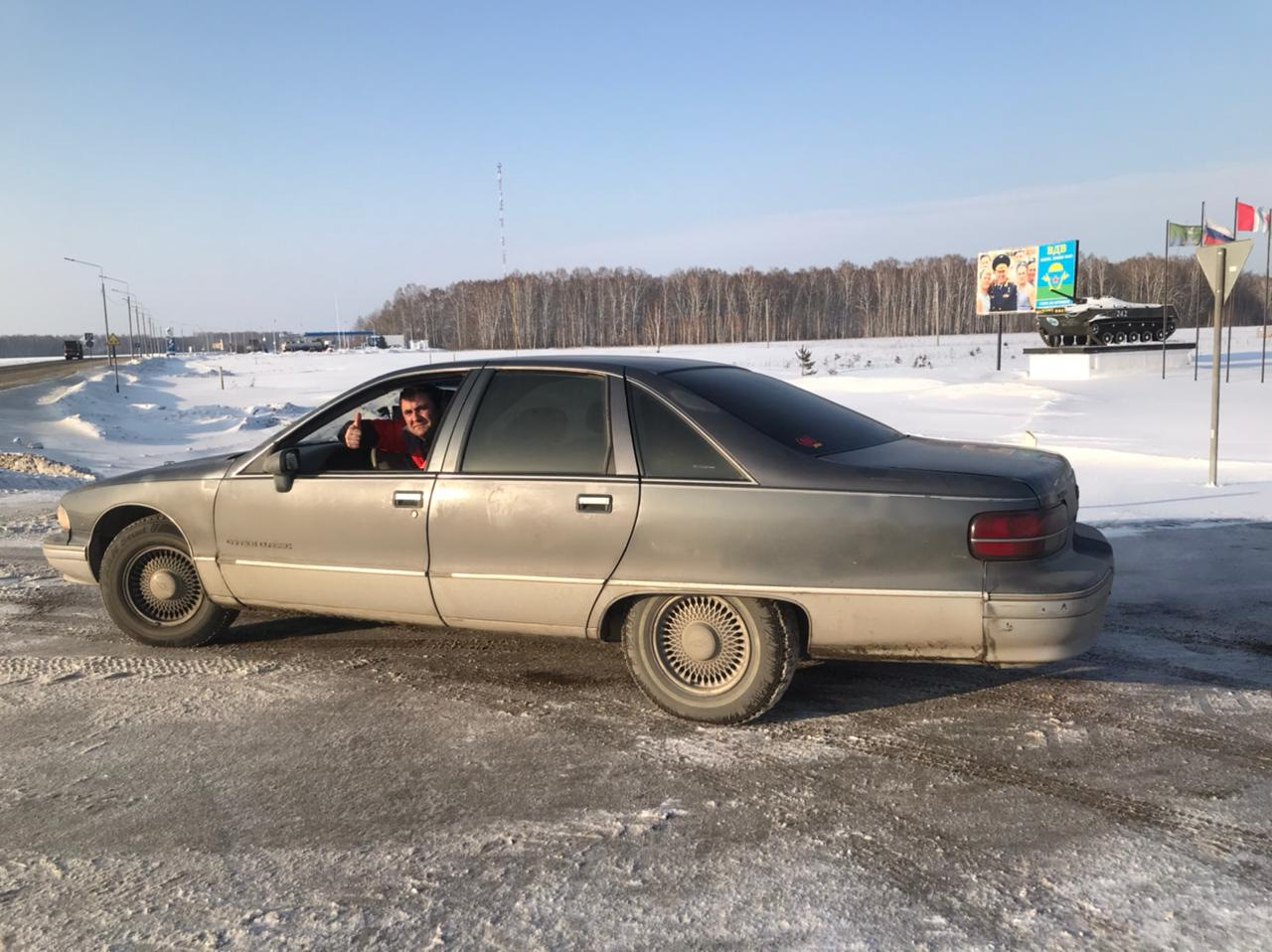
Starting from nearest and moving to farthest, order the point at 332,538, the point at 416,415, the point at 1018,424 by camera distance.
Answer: the point at 332,538
the point at 416,415
the point at 1018,424

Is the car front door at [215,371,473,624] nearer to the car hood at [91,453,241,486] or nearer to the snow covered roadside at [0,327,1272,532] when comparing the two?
the car hood at [91,453,241,486]

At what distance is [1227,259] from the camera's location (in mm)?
9625

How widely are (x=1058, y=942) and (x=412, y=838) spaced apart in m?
2.04

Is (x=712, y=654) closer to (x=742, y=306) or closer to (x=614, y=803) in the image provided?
(x=614, y=803)

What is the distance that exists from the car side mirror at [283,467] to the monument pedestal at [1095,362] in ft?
99.4

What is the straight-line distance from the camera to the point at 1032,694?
4477 mm

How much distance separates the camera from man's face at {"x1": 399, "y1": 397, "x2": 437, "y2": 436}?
505 cm

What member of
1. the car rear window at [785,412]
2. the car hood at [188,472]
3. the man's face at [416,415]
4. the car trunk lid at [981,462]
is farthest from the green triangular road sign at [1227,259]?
the car hood at [188,472]

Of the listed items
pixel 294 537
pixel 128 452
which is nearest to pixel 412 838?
pixel 294 537

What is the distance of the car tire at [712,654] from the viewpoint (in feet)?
13.0

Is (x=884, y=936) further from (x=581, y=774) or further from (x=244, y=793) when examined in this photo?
(x=244, y=793)

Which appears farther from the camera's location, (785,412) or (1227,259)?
(1227,259)

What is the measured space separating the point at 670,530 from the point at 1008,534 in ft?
4.48

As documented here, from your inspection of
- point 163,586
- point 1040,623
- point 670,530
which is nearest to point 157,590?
point 163,586
